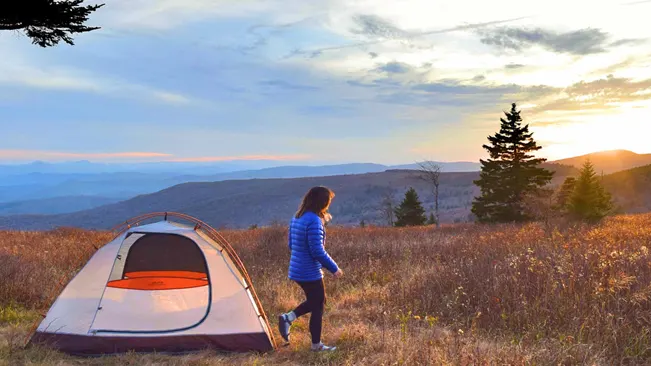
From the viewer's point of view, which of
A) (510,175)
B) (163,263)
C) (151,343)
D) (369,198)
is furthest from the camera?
(369,198)

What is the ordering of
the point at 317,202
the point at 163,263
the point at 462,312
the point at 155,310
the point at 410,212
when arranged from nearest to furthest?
1. the point at 317,202
2. the point at 155,310
3. the point at 462,312
4. the point at 163,263
5. the point at 410,212

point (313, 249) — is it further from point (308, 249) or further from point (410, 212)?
point (410, 212)

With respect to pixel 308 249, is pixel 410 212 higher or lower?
lower

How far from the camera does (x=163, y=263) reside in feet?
25.9

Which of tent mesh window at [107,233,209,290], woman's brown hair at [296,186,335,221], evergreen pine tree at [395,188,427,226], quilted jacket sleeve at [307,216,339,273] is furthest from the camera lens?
evergreen pine tree at [395,188,427,226]

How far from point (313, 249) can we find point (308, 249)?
14cm

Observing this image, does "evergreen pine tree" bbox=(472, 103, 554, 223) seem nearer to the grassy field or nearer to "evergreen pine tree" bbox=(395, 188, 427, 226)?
"evergreen pine tree" bbox=(395, 188, 427, 226)

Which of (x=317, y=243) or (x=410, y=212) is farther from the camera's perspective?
(x=410, y=212)

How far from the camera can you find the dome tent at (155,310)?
613 centimetres

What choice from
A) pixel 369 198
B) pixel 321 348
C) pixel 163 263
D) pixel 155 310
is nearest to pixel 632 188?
pixel 321 348

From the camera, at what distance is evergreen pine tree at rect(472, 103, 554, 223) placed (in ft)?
96.9

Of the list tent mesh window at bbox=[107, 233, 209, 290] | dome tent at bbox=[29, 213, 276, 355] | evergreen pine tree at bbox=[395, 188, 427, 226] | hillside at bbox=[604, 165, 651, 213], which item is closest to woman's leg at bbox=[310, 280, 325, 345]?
dome tent at bbox=[29, 213, 276, 355]

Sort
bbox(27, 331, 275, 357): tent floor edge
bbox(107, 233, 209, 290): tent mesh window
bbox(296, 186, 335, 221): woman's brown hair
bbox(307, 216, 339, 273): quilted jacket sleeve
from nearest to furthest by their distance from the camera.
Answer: bbox(307, 216, 339, 273): quilted jacket sleeve < bbox(296, 186, 335, 221): woman's brown hair < bbox(27, 331, 275, 357): tent floor edge < bbox(107, 233, 209, 290): tent mesh window

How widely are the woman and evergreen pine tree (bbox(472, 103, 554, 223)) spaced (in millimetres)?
26413
